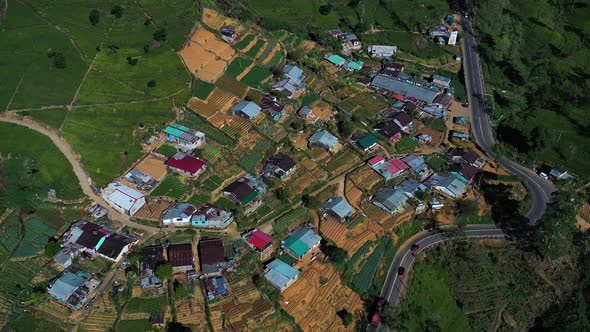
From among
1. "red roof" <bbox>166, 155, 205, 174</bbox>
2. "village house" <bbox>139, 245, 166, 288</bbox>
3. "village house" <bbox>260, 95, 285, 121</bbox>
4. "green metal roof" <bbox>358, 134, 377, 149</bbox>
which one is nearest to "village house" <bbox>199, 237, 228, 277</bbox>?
"village house" <bbox>139, 245, 166, 288</bbox>

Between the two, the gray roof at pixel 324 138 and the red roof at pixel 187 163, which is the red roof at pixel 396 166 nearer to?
the gray roof at pixel 324 138

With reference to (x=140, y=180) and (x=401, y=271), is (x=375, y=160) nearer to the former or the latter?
(x=401, y=271)

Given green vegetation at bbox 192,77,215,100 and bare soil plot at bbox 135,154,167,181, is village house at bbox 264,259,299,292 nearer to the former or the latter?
bare soil plot at bbox 135,154,167,181

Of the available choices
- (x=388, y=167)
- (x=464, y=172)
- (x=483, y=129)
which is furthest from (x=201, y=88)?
(x=483, y=129)

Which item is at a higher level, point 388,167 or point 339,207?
point 388,167

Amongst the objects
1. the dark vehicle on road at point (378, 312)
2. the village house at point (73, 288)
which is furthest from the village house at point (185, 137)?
the dark vehicle on road at point (378, 312)

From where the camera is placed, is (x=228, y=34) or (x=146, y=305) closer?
(x=146, y=305)

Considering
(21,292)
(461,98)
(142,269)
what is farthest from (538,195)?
(21,292)
